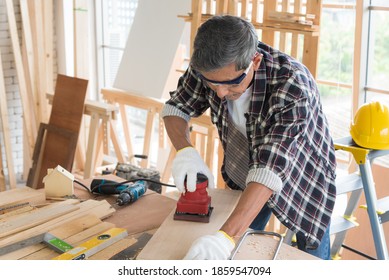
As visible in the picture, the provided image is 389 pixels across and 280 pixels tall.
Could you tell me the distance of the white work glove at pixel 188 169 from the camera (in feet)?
6.57

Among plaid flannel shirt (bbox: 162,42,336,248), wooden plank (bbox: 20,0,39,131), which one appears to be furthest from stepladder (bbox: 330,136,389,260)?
wooden plank (bbox: 20,0,39,131)

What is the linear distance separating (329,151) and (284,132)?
467mm

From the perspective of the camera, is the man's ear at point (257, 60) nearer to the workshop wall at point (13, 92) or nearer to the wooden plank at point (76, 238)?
the wooden plank at point (76, 238)

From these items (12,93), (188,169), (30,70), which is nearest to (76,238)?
(188,169)

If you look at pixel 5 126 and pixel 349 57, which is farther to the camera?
pixel 5 126

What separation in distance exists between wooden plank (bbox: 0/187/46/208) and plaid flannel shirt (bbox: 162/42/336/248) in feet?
2.13

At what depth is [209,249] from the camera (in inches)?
65.1

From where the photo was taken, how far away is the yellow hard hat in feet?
9.24

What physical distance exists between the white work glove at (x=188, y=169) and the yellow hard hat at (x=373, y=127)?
3.44ft

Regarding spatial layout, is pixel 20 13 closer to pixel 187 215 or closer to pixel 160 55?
pixel 160 55

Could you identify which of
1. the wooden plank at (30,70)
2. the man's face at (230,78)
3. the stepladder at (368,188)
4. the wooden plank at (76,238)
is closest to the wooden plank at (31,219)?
the wooden plank at (76,238)

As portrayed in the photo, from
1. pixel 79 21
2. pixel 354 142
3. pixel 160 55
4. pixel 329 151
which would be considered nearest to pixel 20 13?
pixel 79 21

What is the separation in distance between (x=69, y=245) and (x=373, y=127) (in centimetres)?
Result: 167

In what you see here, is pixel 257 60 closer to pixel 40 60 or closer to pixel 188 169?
pixel 188 169
